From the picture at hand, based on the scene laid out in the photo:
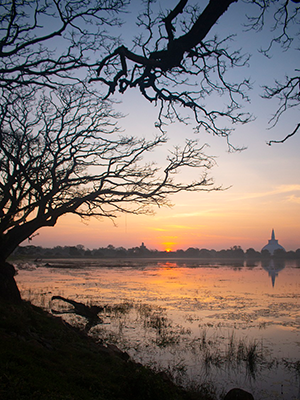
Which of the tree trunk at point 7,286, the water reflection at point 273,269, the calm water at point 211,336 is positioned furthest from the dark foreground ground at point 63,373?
the water reflection at point 273,269

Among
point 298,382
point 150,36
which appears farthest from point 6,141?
point 298,382

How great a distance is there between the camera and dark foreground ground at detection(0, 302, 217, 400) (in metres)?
5.02

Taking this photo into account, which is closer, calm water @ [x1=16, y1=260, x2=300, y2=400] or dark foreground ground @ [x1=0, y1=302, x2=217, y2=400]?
dark foreground ground @ [x1=0, y1=302, x2=217, y2=400]

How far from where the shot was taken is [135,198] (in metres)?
13.9

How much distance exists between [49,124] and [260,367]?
1178 cm

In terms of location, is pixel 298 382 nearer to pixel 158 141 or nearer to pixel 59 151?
pixel 158 141

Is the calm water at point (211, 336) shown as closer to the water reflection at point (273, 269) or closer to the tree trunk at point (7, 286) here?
the tree trunk at point (7, 286)

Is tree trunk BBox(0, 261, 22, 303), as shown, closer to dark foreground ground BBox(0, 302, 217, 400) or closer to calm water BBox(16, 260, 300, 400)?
dark foreground ground BBox(0, 302, 217, 400)

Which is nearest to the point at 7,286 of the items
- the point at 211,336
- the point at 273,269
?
the point at 211,336

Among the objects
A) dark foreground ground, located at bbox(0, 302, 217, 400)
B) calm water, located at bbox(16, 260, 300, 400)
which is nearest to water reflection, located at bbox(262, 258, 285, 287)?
calm water, located at bbox(16, 260, 300, 400)

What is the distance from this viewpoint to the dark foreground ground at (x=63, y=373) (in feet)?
16.5

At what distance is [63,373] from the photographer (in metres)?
6.20

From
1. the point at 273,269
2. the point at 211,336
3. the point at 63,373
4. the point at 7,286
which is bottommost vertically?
the point at 273,269

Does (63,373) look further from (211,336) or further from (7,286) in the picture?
(211,336)
